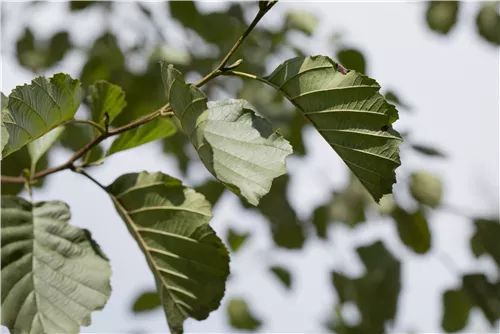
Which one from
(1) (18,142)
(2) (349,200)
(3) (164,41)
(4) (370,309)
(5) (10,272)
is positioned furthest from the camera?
(3) (164,41)

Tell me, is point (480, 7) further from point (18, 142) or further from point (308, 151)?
point (18, 142)

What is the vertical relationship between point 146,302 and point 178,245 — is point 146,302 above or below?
below

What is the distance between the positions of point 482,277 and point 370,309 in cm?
33

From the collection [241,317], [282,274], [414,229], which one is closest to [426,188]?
[414,229]

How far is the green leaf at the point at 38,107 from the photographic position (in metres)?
0.61

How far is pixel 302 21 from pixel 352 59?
563 millimetres

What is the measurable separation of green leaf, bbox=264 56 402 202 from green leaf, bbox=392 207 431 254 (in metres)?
1.22

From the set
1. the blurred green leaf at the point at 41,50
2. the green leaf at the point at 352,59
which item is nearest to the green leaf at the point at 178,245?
the green leaf at the point at 352,59

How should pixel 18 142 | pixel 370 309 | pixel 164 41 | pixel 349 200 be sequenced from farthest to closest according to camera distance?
pixel 164 41 → pixel 349 200 → pixel 370 309 → pixel 18 142

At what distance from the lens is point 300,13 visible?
2.17 metres

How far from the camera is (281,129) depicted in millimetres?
2084

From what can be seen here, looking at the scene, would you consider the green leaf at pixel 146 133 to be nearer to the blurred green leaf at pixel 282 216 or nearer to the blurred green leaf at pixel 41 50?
the blurred green leaf at pixel 282 216

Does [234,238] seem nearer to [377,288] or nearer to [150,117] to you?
[377,288]

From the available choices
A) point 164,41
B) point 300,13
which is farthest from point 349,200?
point 164,41
